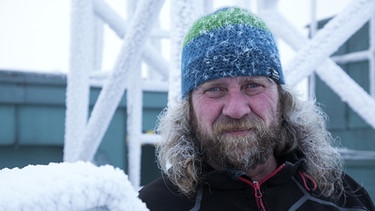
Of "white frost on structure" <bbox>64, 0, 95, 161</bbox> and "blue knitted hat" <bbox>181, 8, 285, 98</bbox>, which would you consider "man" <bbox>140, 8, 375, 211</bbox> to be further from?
"white frost on structure" <bbox>64, 0, 95, 161</bbox>

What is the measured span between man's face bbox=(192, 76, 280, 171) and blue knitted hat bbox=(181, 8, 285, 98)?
0.03 m

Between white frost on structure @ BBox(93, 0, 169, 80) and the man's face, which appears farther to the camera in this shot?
white frost on structure @ BBox(93, 0, 169, 80)

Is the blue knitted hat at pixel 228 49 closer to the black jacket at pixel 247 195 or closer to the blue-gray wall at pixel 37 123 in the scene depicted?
the black jacket at pixel 247 195

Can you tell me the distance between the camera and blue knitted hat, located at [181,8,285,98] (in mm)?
1136

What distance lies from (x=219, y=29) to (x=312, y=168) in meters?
0.49

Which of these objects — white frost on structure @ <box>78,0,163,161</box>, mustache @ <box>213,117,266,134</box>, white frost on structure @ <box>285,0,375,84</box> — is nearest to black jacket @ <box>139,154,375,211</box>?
mustache @ <box>213,117,266,134</box>

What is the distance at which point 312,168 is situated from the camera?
131 centimetres

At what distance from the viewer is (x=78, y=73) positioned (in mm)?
1976

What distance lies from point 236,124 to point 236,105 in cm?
5

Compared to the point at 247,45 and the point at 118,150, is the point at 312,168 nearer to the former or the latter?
the point at 247,45

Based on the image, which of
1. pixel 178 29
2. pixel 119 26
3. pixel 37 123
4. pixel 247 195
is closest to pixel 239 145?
pixel 247 195

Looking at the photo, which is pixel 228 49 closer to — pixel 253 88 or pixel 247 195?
pixel 253 88

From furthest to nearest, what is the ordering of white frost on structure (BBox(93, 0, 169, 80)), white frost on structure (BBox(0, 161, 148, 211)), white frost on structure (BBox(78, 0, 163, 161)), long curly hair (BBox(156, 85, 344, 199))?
white frost on structure (BBox(93, 0, 169, 80)) < white frost on structure (BBox(78, 0, 163, 161)) < long curly hair (BBox(156, 85, 344, 199)) < white frost on structure (BBox(0, 161, 148, 211))

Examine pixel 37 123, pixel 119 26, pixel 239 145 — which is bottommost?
pixel 37 123
